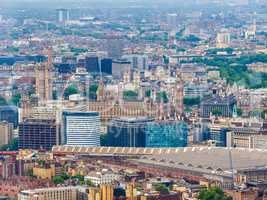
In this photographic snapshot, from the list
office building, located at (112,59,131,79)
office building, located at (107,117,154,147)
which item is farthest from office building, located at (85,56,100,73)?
office building, located at (107,117,154,147)

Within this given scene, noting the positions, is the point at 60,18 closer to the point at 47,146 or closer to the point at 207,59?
the point at 207,59

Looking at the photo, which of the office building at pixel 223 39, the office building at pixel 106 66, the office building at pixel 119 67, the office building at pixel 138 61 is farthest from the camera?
the office building at pixel 223 39

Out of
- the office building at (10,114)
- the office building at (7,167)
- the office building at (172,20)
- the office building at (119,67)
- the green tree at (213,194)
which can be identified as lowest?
the office building at (172,20)

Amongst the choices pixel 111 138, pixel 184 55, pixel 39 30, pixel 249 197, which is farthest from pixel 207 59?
pixel 249 197

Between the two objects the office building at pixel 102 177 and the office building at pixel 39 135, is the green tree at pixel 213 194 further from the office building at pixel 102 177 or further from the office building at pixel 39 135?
the office building at pixel 39 135

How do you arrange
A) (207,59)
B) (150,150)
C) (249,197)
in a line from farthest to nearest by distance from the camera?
(207,59), (150,150), (249,197)

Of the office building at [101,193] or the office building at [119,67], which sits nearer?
the office building at [101,193]

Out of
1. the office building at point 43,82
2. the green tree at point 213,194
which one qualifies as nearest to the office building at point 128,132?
the office building at point 43,82

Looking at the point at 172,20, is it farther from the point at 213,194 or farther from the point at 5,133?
the point at 213,194
